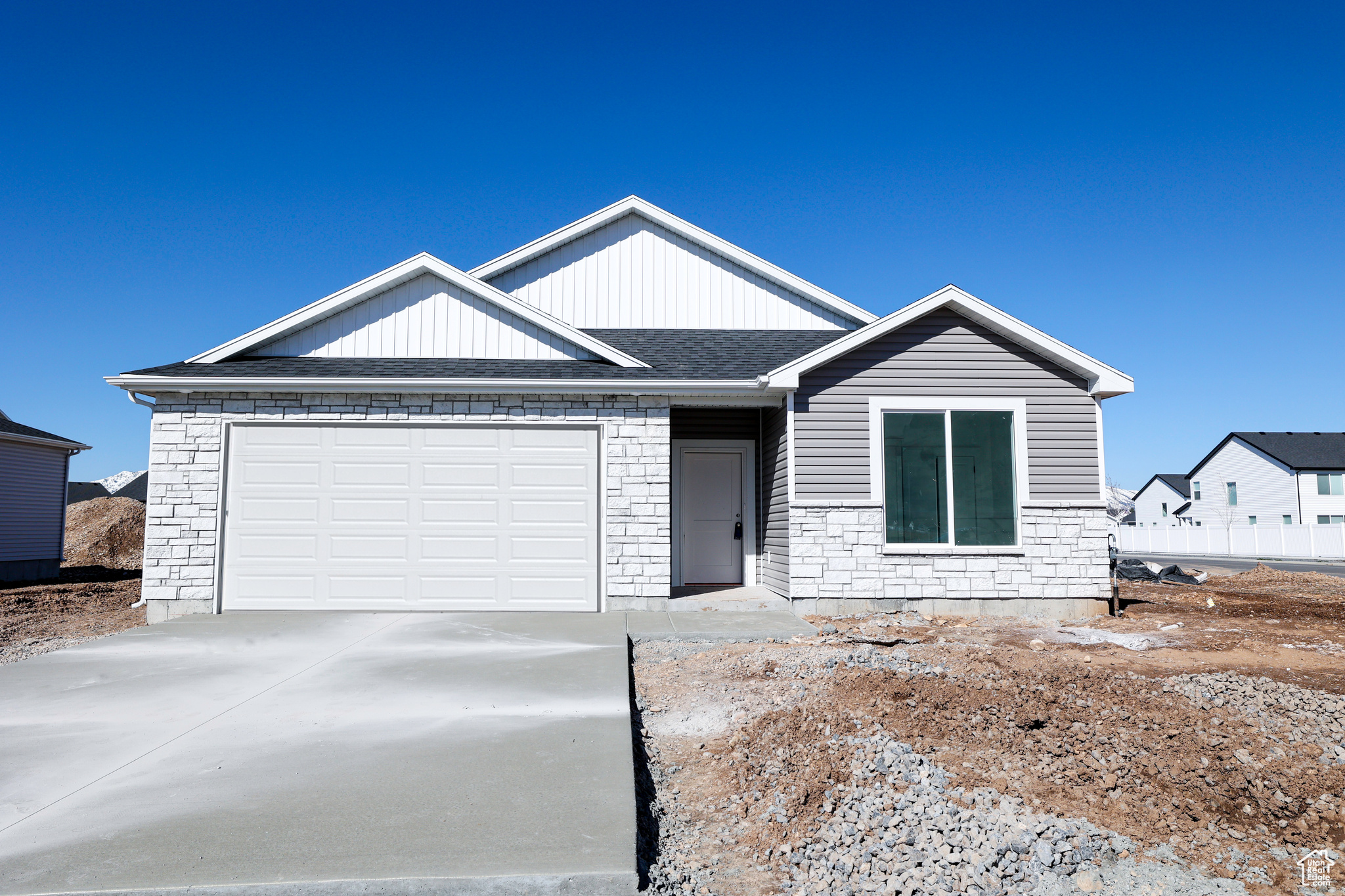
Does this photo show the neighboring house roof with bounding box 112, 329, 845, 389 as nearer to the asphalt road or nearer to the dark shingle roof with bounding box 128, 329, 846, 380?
the dark shingle roof with bounding box 128, 329, 846, 380

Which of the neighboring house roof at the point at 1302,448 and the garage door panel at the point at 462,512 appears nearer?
the garage door panel at the point at 462,512

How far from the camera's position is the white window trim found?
Answer: 10.2 metres

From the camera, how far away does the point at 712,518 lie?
12453 millimetres

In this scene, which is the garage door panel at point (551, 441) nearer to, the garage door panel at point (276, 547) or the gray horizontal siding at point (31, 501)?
the garage door panel at point (276, 547)

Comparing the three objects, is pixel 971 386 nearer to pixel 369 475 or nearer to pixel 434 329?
pixel 434 329

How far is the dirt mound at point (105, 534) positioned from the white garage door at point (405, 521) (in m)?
16.9

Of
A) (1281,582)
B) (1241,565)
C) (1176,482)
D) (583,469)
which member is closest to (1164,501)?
(1176,482)

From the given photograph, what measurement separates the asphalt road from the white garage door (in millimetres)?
19708

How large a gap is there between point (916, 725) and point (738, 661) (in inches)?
101

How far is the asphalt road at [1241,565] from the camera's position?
22639 millimetres

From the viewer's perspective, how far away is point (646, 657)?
7.72 m

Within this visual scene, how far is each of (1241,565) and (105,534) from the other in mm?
37210

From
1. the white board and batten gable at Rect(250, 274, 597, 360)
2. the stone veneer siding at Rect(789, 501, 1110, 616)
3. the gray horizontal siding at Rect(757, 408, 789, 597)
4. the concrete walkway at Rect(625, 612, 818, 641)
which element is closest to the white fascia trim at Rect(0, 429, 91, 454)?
the white board and batten gable at Rect(250, 274, 597, 360)

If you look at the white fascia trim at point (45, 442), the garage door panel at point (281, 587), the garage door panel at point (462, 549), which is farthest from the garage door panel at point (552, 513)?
the white fascia trim at point (45, 442)
